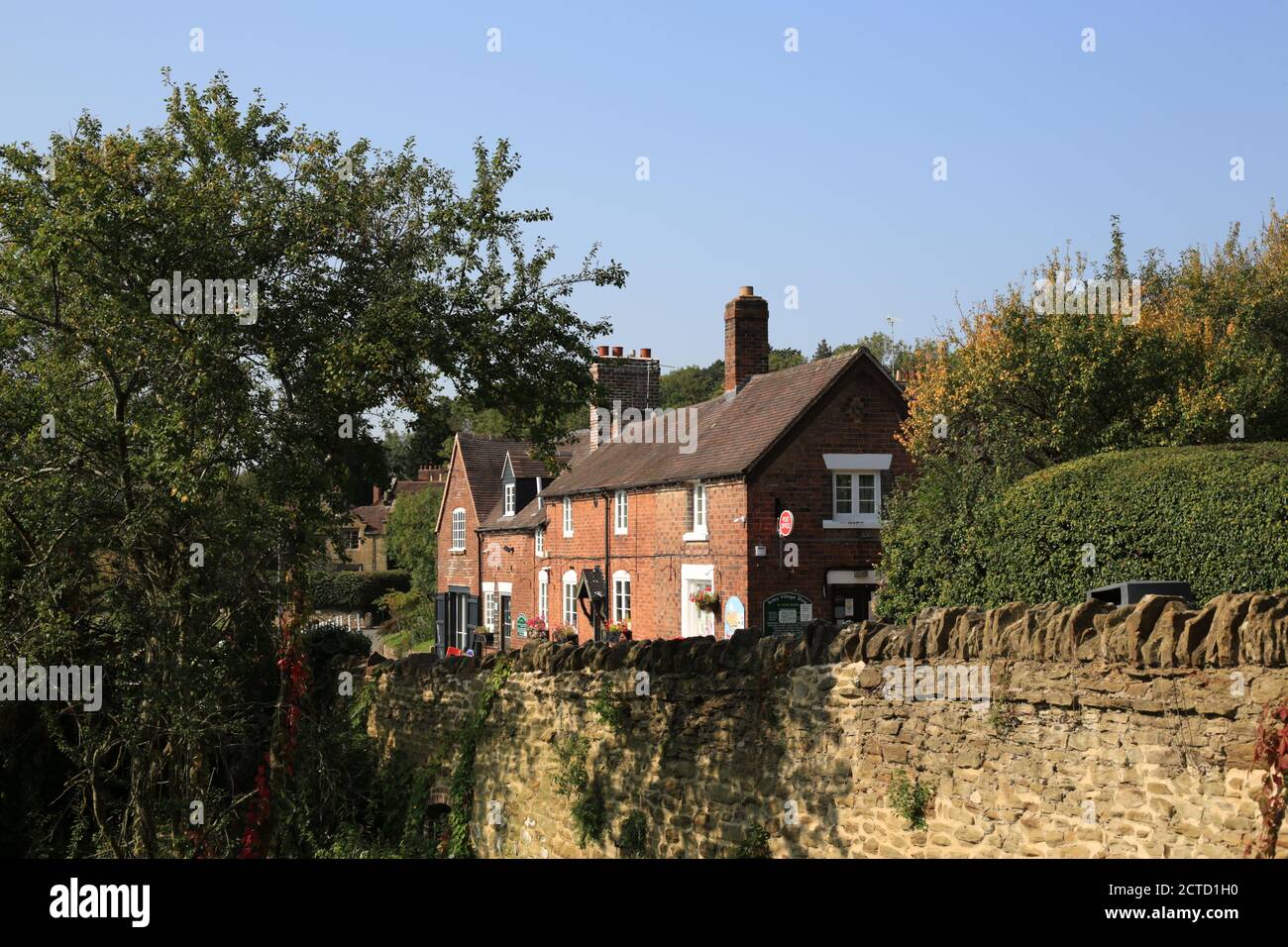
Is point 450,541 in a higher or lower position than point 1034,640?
higher

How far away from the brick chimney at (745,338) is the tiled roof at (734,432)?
82cm

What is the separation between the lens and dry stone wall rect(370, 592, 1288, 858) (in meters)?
7.10

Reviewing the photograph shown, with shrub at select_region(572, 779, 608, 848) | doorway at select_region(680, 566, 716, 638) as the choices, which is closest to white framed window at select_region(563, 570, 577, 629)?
doorway at select_region(680, 566, 716, 638)

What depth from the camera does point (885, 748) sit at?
30.8 feet

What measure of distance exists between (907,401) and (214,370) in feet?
58.1

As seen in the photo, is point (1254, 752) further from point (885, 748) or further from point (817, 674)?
point (817, 674)

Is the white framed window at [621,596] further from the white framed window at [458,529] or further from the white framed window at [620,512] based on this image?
the white framed window at [458,529]
